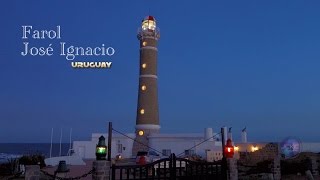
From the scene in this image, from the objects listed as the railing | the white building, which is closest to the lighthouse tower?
the white building

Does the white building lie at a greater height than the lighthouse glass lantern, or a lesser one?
lesser

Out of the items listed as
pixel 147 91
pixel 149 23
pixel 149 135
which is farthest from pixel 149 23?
pixel 149 135

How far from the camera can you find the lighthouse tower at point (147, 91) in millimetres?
36188

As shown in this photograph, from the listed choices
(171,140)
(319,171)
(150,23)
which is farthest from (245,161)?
(150,23)

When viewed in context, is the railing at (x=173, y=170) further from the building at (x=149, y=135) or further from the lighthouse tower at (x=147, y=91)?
the lighthouse tower at (x=147, y=91)

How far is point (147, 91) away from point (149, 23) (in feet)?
25.3

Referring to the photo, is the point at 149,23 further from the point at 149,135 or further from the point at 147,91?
the point at 149,135

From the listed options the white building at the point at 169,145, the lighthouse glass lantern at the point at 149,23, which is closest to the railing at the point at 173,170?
the white building at the point at 169,145

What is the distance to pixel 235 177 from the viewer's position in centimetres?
1495

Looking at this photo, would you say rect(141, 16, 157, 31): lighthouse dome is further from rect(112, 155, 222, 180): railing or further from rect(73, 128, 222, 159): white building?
rect(112, 155, 222, 180): railing

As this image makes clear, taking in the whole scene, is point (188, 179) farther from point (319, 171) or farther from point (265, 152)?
point (265, 152)

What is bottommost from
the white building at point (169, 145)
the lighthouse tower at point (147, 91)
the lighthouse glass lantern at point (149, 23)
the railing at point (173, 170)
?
the railing at point (173, 170)

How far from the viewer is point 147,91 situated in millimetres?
36594

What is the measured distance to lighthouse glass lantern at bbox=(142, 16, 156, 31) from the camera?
3853 centimetres
